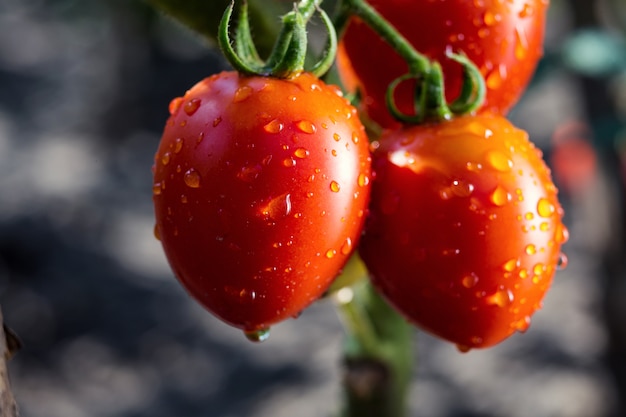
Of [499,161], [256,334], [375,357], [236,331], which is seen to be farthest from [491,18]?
[236,331]

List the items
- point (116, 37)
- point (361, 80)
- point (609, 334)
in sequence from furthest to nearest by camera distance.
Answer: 1. point (116, 37)
2. point (609, 334)
3. point (361, 80)

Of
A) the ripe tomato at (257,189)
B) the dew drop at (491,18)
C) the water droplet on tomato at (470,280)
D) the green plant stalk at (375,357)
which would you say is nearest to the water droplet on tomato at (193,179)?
the ripe tomato at (257,189)

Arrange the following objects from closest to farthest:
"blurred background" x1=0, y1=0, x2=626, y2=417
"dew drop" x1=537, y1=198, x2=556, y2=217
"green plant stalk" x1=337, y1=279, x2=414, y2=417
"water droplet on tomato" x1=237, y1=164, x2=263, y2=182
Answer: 1. "water droplet on tomato" x1=237, y1=164, x2=263, y2=182
2. "dew drop" x1=537, y1=198, x2=556, y2=217
3. "green plant stalk" x1=337, y1=279, x2=414, y2=417
4. "blurred background" x1=0, y1=0, x2=626, y2=417

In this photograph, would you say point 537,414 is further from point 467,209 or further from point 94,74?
point 94,74

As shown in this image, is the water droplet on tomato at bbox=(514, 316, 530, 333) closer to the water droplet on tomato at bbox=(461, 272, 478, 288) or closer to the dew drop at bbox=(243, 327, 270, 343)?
the water droplet on tomato at bbox=(461, 272, 478, 288)

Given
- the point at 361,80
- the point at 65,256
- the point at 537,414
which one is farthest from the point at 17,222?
the point at 361,80

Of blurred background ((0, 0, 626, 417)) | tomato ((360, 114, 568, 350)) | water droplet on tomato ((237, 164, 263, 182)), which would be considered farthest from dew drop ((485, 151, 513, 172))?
blurred background ((0, 0, 626, 417))

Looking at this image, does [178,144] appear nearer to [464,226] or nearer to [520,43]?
[464,226]

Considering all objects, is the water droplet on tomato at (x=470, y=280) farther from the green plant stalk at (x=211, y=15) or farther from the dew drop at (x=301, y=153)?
the green plant stalk at (x=211, y=15)
